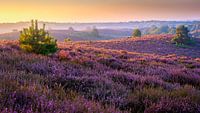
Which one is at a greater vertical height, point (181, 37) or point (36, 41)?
point (36, 41)

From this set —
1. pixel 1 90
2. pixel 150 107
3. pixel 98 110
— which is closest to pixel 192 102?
pixel 150 107

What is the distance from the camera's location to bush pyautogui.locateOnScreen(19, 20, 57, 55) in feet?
39.6

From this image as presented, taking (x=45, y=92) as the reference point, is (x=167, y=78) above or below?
below

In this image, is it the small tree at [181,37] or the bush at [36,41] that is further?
the small tree at [181,37]

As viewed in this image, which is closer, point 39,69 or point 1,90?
point 1,90

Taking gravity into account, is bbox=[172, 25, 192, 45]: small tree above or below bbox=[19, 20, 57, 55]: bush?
below

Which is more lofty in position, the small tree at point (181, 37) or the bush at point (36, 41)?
the bush at point (36, 41)

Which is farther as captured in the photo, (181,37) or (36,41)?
(181,37)

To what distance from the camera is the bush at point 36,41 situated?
12.1 metres

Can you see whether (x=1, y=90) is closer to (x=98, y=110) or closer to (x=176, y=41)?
(x=98, y=110)

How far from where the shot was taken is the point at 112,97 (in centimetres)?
582

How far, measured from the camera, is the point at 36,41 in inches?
477

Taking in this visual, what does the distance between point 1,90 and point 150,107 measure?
2328 mm

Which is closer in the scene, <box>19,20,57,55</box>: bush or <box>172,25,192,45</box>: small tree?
<box>19,20,57,55</box>: bush
